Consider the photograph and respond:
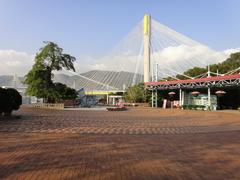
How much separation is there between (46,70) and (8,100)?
19.5 metres

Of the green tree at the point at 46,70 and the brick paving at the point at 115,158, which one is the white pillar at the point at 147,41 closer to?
the green tree at the point at 46,70

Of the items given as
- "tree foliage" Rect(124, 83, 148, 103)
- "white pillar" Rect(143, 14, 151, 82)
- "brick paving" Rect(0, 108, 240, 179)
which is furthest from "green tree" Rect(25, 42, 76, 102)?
"brick paving" Rect(0, 108, 240, 179)

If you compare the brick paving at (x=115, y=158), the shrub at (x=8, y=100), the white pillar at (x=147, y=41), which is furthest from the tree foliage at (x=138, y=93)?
the brick paving at (x=115, y=158)

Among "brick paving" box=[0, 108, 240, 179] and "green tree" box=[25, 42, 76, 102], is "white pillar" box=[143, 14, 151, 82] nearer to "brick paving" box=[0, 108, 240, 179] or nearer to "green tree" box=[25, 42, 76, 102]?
"green tree" box=[25, 42, 76, 102]

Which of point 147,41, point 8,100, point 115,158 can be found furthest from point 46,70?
point 115,158

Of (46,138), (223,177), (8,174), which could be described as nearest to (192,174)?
(223,177)

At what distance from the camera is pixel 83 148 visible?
7668 millimetres

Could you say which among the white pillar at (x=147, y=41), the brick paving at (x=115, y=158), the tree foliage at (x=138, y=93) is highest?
the white pillar at (x=147, y=41)

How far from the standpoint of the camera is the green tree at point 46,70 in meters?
34.6

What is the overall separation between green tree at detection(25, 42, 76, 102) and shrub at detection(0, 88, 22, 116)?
709 inches

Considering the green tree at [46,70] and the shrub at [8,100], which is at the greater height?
the green tree at [46,70]

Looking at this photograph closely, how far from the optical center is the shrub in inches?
620

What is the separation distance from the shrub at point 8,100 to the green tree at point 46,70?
59.1 feet

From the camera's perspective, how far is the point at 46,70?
3506cm
